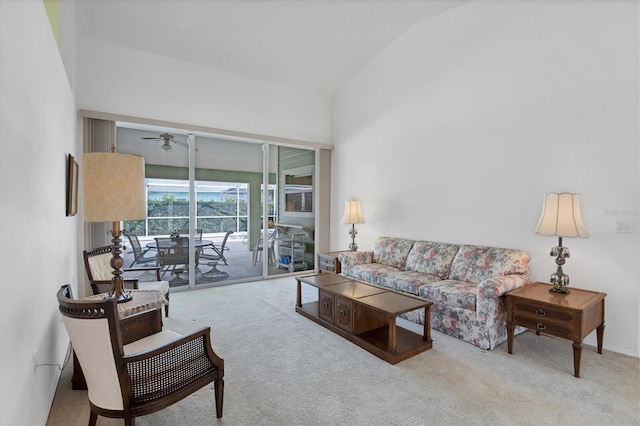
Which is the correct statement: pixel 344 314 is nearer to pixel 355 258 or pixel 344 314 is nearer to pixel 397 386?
pixel 397 386

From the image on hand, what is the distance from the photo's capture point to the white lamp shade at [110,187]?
197 cm

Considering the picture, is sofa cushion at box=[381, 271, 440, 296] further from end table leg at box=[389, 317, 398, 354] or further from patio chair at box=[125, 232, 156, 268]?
patio chair at box=[125, 232, 156, 268]

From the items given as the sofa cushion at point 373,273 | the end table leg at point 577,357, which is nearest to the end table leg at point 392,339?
the sofa cushion at point 373,273

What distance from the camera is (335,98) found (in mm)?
6402

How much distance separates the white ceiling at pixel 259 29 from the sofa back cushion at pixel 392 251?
10.1 feet

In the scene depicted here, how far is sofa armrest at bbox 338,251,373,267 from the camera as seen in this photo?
4.88 metres

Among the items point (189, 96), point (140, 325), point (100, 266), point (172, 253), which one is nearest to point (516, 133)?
point (140, 325)

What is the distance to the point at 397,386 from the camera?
2416 millimetres

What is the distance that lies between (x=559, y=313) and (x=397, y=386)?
1.46 m

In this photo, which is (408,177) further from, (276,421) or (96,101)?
(96,101)

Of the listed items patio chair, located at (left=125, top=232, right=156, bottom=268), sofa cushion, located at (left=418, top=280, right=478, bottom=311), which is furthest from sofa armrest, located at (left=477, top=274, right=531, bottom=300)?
patio chair, located at (left=125, top=232, right=156, bottom=268)

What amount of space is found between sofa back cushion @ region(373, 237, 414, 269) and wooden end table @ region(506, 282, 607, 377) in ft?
5.50

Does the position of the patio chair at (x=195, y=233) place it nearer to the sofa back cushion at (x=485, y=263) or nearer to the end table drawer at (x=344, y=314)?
the end table drawer at (x=344, y=314)

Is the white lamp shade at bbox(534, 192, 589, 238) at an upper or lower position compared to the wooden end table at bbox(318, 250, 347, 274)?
upper
